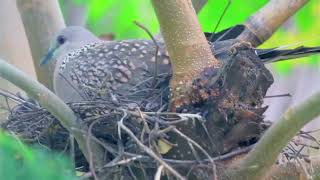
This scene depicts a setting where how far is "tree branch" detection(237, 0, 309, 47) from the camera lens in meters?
2.73

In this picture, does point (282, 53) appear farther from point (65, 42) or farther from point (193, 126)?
point (65, 42)

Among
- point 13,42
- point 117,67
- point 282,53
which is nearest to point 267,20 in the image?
point 282,53

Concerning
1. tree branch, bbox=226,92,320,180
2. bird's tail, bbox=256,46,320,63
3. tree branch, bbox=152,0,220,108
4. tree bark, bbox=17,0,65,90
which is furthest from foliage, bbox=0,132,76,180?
tree bark, bbox=17,0,65,90

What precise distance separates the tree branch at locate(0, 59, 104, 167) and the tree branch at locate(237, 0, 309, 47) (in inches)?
32.6

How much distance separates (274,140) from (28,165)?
0.64m

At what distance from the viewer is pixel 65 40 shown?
3.12 metres

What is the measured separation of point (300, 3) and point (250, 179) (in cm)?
87

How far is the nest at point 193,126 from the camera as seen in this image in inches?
82.9

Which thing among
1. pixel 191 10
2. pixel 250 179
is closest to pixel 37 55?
pixel 191 10

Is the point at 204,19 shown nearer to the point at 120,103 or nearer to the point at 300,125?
the point at 120,103

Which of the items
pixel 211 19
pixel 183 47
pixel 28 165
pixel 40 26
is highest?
pixel 28 165

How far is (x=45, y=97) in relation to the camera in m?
1.99

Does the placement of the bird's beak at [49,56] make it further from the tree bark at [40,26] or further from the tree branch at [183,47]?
the tree branch at [183,47]

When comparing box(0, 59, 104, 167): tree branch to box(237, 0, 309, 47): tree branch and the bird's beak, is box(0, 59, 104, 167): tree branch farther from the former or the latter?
the bird's beak
